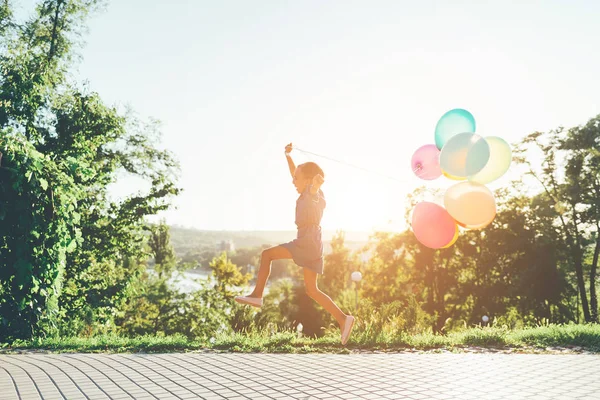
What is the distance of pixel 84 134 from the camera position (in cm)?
1459

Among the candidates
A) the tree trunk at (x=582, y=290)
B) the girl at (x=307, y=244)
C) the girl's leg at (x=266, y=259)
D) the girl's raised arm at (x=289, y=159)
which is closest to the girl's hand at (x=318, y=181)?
the girl at (x=307, y=244)

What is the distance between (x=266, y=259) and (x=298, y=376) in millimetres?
1350

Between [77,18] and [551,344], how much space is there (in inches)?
739

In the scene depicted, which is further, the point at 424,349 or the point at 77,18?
the point at 77,18

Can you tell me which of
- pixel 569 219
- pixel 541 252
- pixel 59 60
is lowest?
pixel 541 252

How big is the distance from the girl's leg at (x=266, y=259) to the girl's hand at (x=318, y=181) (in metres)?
0.82

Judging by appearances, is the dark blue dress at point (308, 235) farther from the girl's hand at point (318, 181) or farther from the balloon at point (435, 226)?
the balloon at point (435, 226)

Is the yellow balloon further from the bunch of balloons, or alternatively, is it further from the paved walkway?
the paved walkway

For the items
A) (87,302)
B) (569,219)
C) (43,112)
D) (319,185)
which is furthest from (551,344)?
(569,219)

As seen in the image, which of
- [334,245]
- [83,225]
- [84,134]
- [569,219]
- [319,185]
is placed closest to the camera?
[319,185]

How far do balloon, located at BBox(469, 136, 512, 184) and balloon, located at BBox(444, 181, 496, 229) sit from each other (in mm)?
154

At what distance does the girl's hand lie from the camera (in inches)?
207

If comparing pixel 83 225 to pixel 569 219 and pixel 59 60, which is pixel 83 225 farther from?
pixel 569 219

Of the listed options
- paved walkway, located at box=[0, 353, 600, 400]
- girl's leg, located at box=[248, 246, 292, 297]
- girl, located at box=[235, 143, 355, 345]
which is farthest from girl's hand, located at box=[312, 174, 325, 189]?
paved walkway, located at box=[0, 353, 600, 400]
